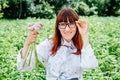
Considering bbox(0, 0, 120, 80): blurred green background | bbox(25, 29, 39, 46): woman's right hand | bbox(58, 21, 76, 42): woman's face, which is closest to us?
bbox(25, 29, 39, 46): woman's right hand

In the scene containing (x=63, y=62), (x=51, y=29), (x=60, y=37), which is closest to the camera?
(x=63, y=62)

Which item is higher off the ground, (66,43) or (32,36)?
(32,36)

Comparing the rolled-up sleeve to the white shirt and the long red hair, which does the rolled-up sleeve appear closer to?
the white shirt

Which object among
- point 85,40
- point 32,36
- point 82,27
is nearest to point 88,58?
point 85,40

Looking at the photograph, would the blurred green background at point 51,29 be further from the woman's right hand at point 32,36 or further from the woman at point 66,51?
the woman's right hand at point 32,36

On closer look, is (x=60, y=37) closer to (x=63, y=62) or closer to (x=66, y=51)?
(x=66, y=51)

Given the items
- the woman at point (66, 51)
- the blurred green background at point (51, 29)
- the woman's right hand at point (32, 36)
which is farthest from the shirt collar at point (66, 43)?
the blurred green background at point (51, 29)

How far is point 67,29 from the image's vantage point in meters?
3.35

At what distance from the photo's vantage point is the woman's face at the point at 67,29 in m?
3.36

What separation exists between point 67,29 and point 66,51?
0.20 m

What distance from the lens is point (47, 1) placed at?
102 feet

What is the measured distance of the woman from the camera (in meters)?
3.26

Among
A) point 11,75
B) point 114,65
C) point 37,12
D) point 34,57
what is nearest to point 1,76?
point 11,75

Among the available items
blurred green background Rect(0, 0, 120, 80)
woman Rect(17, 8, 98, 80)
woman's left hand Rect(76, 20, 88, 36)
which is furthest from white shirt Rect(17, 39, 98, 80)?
blurred green background Rect(0, 0, 120, 80)
